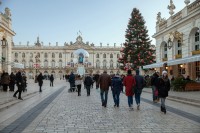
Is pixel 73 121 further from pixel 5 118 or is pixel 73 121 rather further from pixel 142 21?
pixel 142 21

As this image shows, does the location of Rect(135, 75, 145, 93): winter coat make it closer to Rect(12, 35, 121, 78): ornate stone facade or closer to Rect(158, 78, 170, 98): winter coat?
Rect(158, 78, 170, 98): winter coat

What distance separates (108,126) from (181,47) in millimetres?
23800

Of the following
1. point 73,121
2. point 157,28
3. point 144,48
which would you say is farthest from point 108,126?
point 144,48

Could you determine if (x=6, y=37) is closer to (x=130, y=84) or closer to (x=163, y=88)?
(x=130, y=84)

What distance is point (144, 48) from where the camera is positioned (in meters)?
46.9

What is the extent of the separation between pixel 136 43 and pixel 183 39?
18.4 meters

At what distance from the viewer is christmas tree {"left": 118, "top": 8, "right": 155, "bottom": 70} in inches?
1827

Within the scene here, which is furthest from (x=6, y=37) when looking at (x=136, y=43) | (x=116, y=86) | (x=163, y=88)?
(x=163, y=88)

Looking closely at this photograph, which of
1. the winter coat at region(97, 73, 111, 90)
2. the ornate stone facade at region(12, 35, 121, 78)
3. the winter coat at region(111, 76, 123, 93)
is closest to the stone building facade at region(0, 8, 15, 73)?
the winter coat at region(97, 73, 111, 90)

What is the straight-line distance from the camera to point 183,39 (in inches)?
1148

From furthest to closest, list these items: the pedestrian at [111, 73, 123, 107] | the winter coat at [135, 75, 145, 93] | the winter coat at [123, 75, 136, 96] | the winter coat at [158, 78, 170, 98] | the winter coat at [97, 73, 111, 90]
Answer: the winter coat at [97, 73, 111, 90]
the pedestrian at [111, 73, 123, 107]
the winter coat at [135, 75, 145, 93]
the winter coat at [123, 75, 136, 96]
the winter coat at [158, 78, 170, 98]

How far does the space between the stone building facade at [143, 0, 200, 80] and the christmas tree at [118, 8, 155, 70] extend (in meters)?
10.3

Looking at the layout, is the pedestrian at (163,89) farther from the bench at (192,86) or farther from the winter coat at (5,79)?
the winter coat at (5,79)

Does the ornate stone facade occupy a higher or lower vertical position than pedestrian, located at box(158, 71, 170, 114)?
higher
